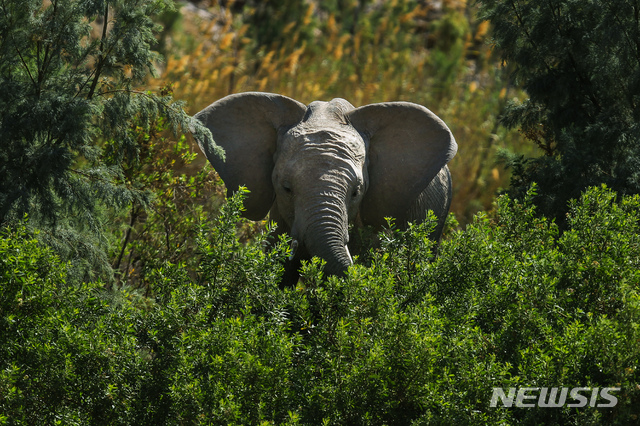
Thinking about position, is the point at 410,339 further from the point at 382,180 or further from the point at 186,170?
the point at 186,170

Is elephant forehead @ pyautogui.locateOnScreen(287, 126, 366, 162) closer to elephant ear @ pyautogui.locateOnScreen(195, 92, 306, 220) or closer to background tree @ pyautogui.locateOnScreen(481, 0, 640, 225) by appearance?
elephant ear @ pyautogui.locateOnScreen(195, 92, 306, 220)

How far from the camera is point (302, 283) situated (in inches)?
227

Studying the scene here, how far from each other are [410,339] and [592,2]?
418cm

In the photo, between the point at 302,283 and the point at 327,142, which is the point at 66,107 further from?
the point at 302,283

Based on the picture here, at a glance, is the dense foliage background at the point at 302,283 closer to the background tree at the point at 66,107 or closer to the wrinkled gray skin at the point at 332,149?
the background tree at the point at 66,107

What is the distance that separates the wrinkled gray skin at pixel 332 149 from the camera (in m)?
6.44

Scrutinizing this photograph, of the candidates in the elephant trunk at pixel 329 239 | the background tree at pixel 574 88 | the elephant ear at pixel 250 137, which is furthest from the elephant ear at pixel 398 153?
the background tree at pixel 574 88

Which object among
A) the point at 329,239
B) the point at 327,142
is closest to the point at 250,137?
the point at 327,142

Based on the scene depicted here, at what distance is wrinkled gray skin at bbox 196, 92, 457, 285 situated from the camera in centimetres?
644

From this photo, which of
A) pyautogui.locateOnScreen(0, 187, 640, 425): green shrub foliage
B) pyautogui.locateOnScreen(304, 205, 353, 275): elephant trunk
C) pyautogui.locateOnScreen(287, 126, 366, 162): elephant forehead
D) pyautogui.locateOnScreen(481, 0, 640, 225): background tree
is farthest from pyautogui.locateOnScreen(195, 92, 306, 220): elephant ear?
pyautogui.locateOnScreen(481, 0, 640, 225): background tree

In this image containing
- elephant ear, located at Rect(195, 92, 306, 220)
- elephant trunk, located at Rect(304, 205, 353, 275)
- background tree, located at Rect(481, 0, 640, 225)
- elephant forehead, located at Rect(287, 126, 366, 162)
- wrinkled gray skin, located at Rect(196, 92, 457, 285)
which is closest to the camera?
elephant trunk, located at Rect(304, 205, 353, 275)

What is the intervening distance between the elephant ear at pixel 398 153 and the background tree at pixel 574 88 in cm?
107

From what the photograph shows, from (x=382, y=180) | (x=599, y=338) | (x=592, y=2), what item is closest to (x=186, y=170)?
(x=382, y=180)

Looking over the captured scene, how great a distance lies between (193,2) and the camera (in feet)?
69.4
